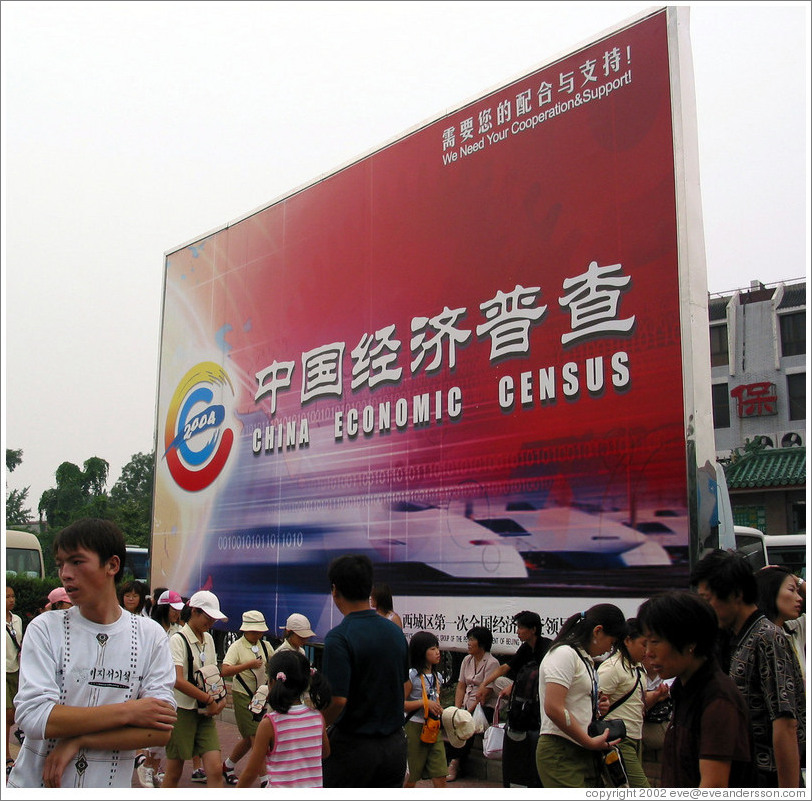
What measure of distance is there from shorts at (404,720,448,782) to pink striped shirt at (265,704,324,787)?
1.74m

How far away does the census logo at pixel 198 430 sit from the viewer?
8.66 metres

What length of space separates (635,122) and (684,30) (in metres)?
0.55

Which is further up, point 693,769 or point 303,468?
point 303,468

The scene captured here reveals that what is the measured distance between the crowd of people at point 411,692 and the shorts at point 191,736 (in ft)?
0.04

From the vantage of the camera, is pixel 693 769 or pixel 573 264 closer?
pixel 693 769

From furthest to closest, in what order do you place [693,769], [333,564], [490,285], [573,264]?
1. [490,285]
2. [573,264]
3. [333,564]
4. [693,769]

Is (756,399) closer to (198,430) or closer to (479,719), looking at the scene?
(198,430)

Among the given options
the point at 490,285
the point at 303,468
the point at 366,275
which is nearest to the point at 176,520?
the point at 303,468

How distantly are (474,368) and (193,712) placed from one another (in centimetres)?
278

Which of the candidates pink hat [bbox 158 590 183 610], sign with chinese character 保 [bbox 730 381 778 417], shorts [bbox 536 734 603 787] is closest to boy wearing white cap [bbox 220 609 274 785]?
pink hat [bbox 158 590 183 610]

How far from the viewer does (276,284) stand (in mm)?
8102

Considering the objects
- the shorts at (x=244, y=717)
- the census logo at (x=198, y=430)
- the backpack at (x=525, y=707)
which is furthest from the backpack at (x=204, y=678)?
the census logo at (x=198, y=430)

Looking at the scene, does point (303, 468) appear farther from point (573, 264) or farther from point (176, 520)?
point (573, 264)

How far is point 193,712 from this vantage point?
5055 millimetres
